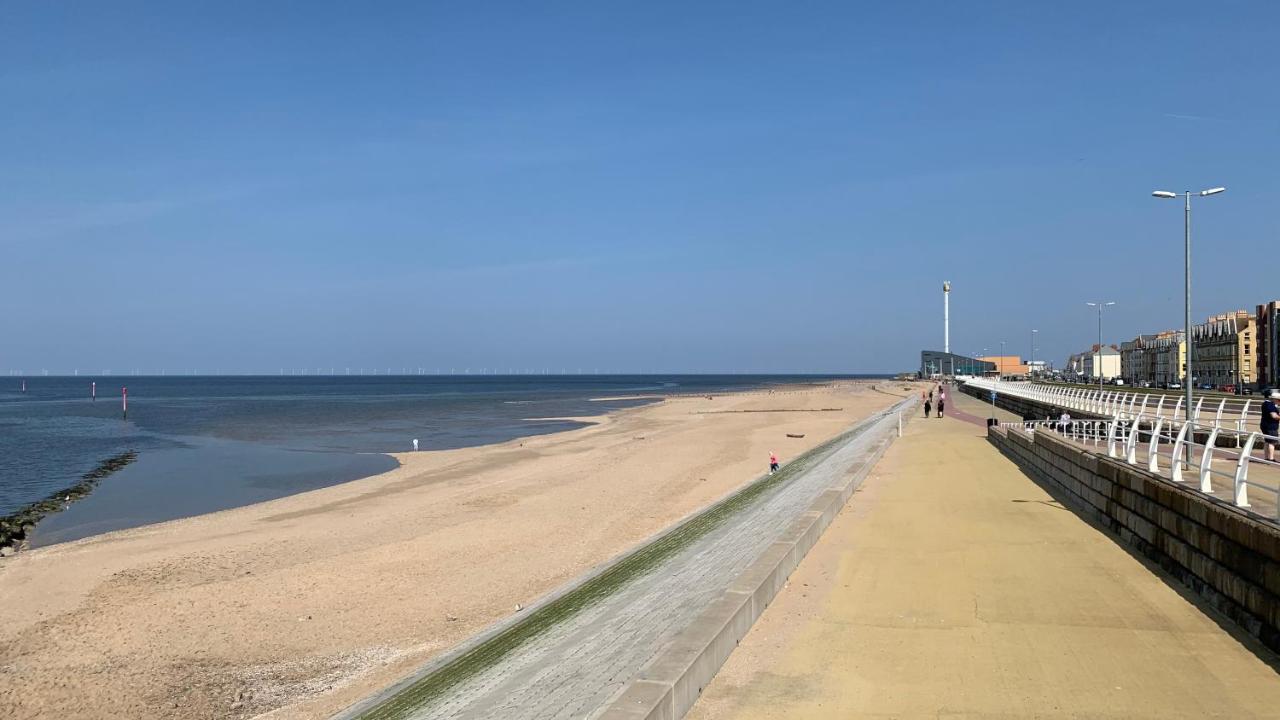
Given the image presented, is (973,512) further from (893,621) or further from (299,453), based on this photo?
(299,453)

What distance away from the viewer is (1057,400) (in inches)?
1401

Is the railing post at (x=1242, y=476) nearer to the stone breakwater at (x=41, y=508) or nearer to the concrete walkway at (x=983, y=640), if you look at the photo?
the concrete walkway at (x=983, y=640)

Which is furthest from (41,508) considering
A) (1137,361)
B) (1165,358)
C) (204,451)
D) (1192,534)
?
(1137,361)

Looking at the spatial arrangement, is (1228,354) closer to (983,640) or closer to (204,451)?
(204,451)

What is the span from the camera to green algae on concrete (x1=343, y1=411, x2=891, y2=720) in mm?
8219

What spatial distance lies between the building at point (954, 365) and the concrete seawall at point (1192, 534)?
159 metres

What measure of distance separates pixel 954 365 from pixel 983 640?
18176cm

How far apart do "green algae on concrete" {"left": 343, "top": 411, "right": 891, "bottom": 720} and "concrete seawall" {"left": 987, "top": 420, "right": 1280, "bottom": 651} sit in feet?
20.8

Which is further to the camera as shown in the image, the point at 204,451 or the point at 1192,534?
the point at 204,451

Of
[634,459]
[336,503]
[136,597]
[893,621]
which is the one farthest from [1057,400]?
[136,597]

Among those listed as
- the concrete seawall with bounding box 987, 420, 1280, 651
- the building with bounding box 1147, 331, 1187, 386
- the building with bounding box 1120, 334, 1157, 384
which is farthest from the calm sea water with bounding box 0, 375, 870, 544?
the building with bounding box 1120, 334, 1157, 384

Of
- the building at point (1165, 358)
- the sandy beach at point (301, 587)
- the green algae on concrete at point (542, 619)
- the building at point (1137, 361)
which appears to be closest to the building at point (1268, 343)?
the building at point (1165, 358)

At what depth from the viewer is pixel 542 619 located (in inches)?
410

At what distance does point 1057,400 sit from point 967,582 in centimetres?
2918
